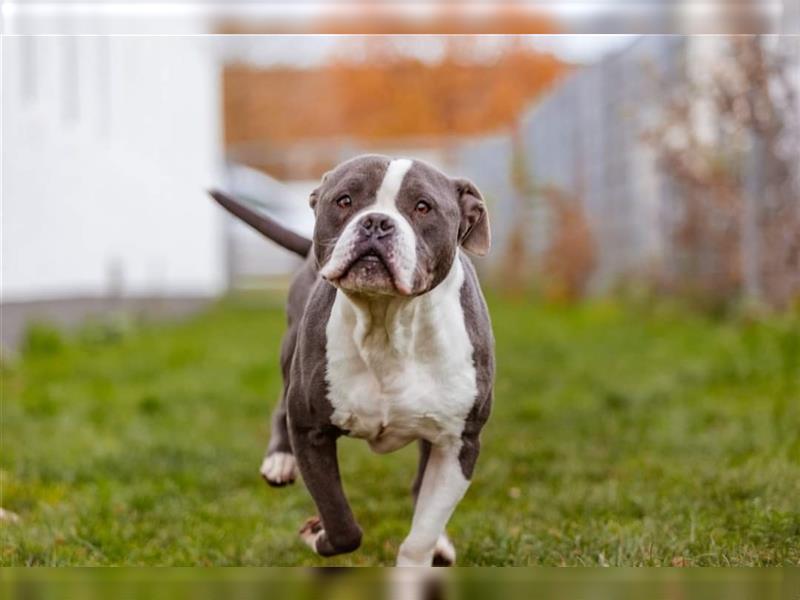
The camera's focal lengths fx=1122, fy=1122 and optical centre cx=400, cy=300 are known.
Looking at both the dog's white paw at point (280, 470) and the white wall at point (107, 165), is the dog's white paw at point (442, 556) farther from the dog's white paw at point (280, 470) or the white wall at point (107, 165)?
the white wall at point (107, 165)

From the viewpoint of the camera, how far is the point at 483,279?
55.7 ft

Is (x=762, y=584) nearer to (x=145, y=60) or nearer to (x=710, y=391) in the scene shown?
(x=710, y=391)

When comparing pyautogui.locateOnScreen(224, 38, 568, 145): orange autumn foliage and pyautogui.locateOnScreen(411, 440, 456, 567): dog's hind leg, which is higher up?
pyautogui.locateOnScreen(224, 38, 568, 145): orange autumn foliage

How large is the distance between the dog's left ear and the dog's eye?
17 cm

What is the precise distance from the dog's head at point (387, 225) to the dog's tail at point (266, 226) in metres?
0.62

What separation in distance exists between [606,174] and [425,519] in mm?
11584

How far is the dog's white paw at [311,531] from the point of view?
321 centimetres

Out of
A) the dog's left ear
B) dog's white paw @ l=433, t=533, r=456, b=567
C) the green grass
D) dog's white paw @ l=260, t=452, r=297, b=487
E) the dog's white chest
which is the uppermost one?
the dog's left ear

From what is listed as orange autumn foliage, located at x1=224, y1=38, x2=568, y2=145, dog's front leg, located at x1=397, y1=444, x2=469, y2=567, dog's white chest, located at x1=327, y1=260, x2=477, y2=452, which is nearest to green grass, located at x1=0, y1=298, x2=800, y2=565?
dog's front leg, located at x1=397, y1=444, x2=469, y2=567

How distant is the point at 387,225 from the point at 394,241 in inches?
1.7

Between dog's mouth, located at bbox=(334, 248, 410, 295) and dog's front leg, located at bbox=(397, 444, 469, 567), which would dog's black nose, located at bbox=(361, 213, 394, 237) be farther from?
dog's front leg, located at bbox=(397, 444, 469, 567)

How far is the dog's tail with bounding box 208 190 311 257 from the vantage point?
333 cm

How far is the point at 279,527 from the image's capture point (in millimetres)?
3748

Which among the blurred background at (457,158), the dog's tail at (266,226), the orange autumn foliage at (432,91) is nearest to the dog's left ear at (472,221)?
the dog's tail at (266,226)
